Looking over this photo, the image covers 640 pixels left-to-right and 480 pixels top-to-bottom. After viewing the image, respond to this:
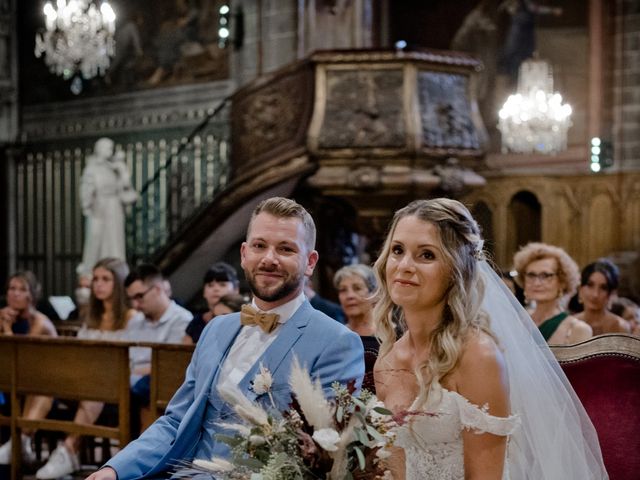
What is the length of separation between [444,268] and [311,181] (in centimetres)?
696

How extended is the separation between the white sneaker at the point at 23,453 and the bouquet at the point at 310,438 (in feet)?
17.0

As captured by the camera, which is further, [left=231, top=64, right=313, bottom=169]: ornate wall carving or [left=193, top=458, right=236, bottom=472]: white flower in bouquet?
[left=231, top=64, right=313, bottom=169]: ornate wall carving

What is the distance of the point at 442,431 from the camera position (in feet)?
9.33

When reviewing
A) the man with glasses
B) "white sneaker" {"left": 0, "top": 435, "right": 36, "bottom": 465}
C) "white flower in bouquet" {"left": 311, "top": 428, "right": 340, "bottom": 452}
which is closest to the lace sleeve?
"white flower in bouquet" {"left": 311, "top": 428, "right": 340, "bottom": 452}

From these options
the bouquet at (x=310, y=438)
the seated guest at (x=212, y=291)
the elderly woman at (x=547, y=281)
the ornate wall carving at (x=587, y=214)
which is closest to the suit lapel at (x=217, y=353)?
the bouquet at (x=310, y=438)

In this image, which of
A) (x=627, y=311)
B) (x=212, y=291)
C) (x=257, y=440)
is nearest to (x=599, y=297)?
(x=627, y=311)

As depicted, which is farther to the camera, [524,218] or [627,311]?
[524,218]

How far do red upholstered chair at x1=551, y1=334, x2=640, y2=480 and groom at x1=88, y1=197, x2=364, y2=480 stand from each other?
1131 millimetres

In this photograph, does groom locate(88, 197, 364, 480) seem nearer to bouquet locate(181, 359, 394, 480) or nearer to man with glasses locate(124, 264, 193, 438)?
bouquet locate(181, 359, 394, 480)

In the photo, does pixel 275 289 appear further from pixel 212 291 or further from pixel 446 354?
pixel 212 291

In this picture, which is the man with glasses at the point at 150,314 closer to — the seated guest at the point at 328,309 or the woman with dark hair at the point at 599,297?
the seated guest at the point at 328,309

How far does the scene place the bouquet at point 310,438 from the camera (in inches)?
82.4

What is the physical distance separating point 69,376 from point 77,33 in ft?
23.9

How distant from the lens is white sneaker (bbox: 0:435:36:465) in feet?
22.7
